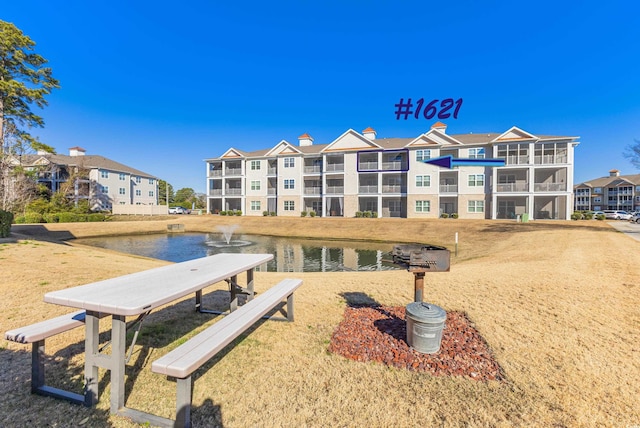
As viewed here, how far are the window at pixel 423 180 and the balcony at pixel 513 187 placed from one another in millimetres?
7688

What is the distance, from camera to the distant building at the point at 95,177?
43.7 m

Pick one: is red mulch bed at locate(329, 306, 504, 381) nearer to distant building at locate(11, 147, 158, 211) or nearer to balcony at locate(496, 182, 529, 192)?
balcony at locate(496, 182, 529, 192)

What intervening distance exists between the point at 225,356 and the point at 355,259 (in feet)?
47.5

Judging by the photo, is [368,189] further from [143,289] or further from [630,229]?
[143,289]

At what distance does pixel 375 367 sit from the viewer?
4.02 metres

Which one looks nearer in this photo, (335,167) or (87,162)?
(335,167)

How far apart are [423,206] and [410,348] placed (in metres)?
33.9

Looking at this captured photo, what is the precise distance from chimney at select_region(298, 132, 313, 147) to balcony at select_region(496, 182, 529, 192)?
2827 centimetres

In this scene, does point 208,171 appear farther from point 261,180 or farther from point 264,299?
point 264,299

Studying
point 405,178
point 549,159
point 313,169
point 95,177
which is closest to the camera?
point 549,159

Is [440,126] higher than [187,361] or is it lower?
higher

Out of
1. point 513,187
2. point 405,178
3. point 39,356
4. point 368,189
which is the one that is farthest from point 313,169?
point 39,356

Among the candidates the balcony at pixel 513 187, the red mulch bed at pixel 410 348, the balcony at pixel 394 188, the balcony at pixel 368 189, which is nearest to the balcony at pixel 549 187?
the balcony at pixel 513 187

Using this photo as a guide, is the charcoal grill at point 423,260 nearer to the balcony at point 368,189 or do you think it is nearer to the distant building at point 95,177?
the balcony at point 368,189
